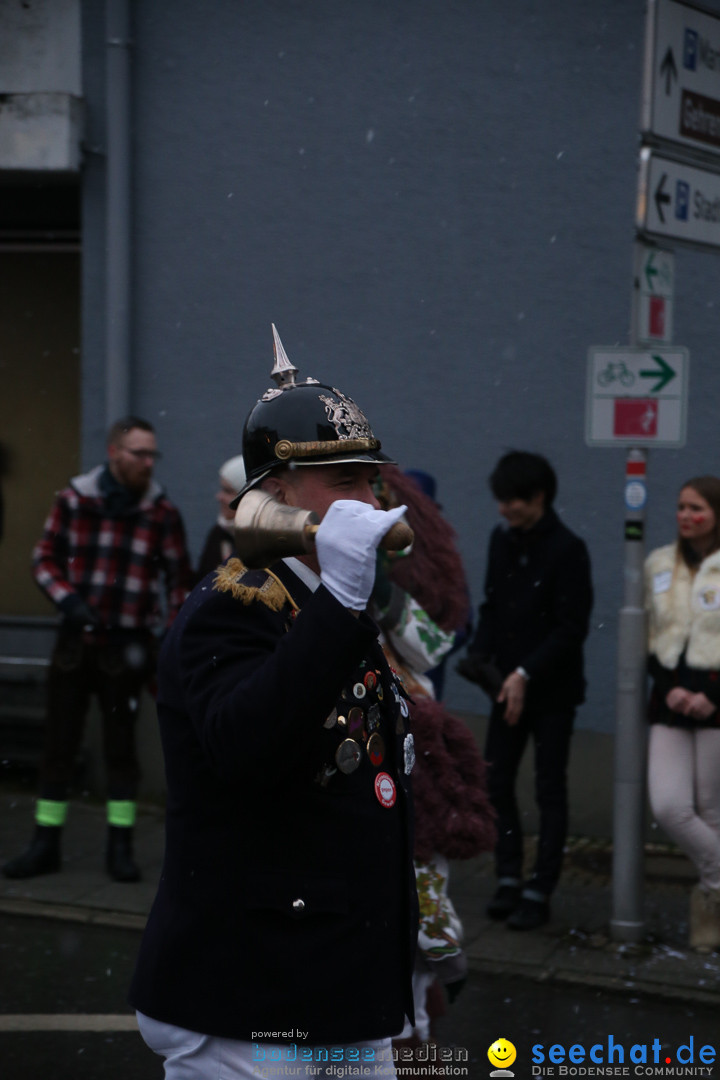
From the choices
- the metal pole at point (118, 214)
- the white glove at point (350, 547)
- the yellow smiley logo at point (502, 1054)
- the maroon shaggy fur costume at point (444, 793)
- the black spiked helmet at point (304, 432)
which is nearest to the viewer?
the white glove at point (350, 547)

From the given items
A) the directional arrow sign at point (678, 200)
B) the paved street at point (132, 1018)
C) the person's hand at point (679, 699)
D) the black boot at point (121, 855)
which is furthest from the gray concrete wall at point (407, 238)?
the paved street at point (132, 1018)

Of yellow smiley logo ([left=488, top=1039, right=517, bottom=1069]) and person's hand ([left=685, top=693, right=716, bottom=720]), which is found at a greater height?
person's hand ([left=685, top=693, right=716, bottom=720])

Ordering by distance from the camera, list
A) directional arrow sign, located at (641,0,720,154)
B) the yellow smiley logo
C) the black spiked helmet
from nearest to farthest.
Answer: the black spiked helmet
the yellow smiley logo
directional arrow sign, located at (641,0,720,154)

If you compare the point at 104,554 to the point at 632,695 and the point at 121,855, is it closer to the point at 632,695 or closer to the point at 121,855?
the point at 121,855

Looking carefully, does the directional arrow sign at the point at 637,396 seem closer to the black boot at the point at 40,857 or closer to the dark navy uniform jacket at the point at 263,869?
the black boot at the point at 40,857

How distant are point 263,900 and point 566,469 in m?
5.53

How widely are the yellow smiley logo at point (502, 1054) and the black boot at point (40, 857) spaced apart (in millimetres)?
2780

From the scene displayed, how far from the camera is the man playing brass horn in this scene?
Answer: 223 centimetres

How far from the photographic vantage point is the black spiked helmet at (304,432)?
2.34 meters

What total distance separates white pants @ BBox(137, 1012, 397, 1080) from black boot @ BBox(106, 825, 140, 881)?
14.0 feet

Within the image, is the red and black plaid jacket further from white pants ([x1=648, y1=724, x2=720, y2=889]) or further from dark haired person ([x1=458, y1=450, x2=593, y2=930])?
white pants ([x1=648, y1=724, x2=720, y2=889])

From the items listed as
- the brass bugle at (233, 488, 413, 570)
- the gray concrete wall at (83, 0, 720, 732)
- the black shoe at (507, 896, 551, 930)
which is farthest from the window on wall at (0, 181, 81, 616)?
the brass bugle at (233, 488, 413, 570)

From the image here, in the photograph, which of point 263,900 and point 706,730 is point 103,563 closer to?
point 706,730

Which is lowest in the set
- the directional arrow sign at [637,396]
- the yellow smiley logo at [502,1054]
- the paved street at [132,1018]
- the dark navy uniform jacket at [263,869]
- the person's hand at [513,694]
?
the paved street at [132,1018]
